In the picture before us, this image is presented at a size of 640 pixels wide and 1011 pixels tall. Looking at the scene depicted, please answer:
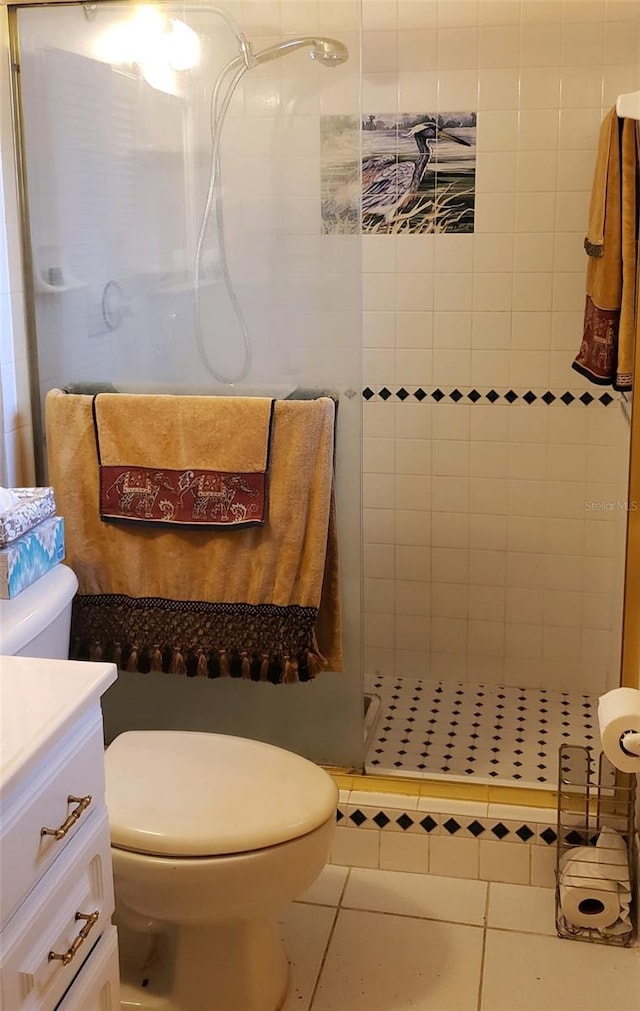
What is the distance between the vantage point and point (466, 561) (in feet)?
9.82

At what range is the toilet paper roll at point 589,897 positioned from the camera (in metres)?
2.08

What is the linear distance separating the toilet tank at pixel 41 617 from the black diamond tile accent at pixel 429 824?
33.3 inches

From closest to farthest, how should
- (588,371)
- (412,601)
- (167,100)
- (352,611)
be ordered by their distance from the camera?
1. (167,100)
2. (352,611)
3. (588,371)
4. (412,601)

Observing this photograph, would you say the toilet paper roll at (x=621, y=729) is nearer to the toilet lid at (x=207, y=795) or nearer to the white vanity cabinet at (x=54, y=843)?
the toilet lid at (x=207, y=795)

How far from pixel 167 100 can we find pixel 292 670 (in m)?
1.22

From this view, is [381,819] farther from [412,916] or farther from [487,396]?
[487,396]

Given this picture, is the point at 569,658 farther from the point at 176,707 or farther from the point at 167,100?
the point at 167,100

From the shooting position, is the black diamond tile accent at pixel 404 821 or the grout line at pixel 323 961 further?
the black diamond tile accent at pixel 404 821

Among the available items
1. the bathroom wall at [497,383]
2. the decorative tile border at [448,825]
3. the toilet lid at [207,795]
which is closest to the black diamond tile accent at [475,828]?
the decorative tile border at [448,825]

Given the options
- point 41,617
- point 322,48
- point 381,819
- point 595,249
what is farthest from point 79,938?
point 595,249

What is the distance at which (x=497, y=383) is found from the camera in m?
2.84

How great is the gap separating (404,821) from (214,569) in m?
0.68

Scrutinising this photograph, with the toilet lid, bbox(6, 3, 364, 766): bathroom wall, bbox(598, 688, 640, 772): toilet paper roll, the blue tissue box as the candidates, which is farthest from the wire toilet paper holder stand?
the blue tissue box

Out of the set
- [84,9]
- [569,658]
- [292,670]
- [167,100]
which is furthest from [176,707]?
[84,9]
